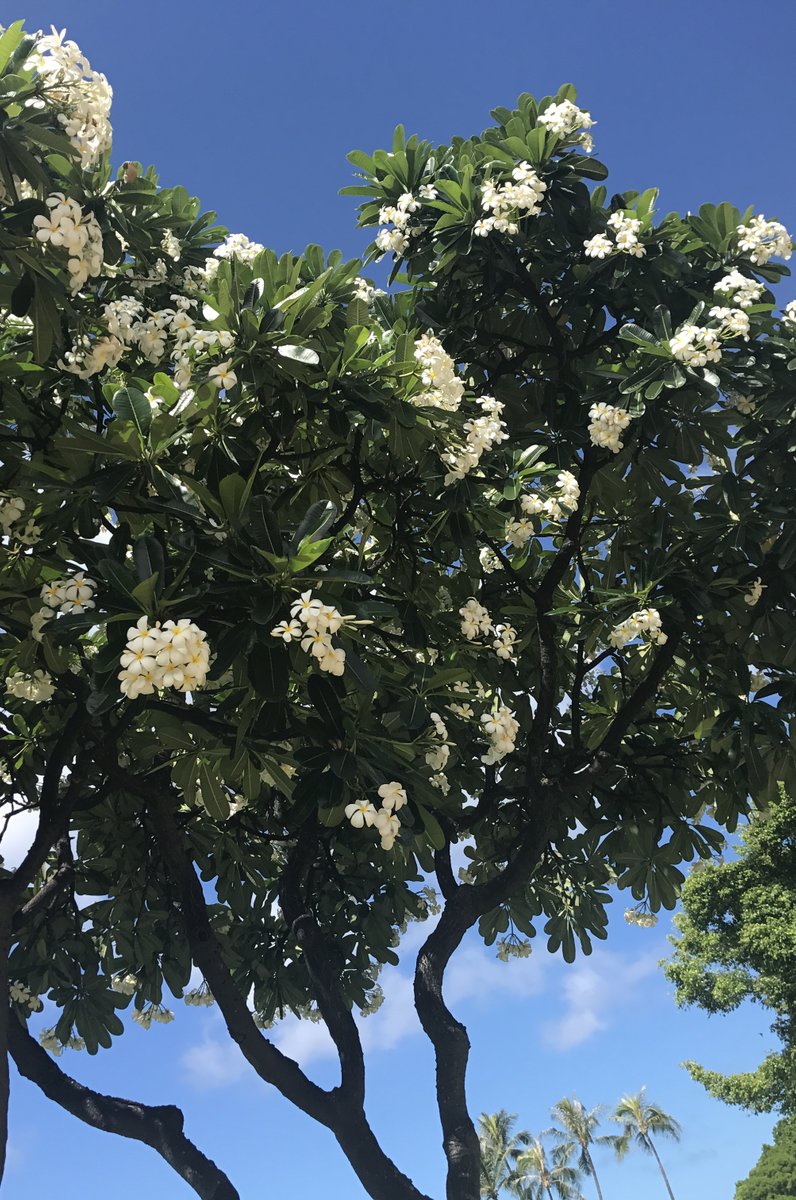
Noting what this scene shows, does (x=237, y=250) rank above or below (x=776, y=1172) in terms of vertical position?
above

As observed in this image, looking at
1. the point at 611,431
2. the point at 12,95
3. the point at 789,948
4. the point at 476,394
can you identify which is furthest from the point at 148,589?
the point at 789,948

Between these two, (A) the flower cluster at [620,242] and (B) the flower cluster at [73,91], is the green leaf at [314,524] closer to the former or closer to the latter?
(B) the flower cluster at [73,91]

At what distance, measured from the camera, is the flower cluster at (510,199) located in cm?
581

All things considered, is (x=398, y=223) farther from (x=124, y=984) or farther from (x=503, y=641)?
(x=124, y=984)

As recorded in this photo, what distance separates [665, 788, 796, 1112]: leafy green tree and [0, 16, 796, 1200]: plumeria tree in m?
10.1

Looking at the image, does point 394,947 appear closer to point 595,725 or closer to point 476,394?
point 595,725

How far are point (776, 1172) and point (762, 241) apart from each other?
74.0ft

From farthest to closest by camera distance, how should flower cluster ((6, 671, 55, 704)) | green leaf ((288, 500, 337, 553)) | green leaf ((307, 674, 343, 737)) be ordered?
1. flower cluster ((6, 671, 55, 704))
2. green leaf ((307, 674, 343, 737))
3. green leaf ((288, 500, 337, 553))

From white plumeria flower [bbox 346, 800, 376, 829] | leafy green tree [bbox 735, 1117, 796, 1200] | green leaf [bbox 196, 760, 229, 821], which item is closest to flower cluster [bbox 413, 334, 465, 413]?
white plumeria flower [bbox 346, 800, 376, 829]

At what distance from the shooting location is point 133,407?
3.87 m

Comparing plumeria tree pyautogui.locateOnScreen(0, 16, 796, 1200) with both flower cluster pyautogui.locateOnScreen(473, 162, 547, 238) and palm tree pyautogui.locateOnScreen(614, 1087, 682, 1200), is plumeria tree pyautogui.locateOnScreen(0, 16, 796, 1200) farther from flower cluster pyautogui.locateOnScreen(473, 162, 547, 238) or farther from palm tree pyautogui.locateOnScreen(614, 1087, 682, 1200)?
palm tree pyautogui.locateOnScreen(614, 1087, 682, 1200)

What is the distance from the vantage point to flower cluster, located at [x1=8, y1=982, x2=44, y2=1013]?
7633 mm

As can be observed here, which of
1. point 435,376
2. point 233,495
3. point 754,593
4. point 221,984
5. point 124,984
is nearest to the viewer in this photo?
point 233,495

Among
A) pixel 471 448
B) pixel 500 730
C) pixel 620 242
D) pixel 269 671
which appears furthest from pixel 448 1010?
pixel 620 242
